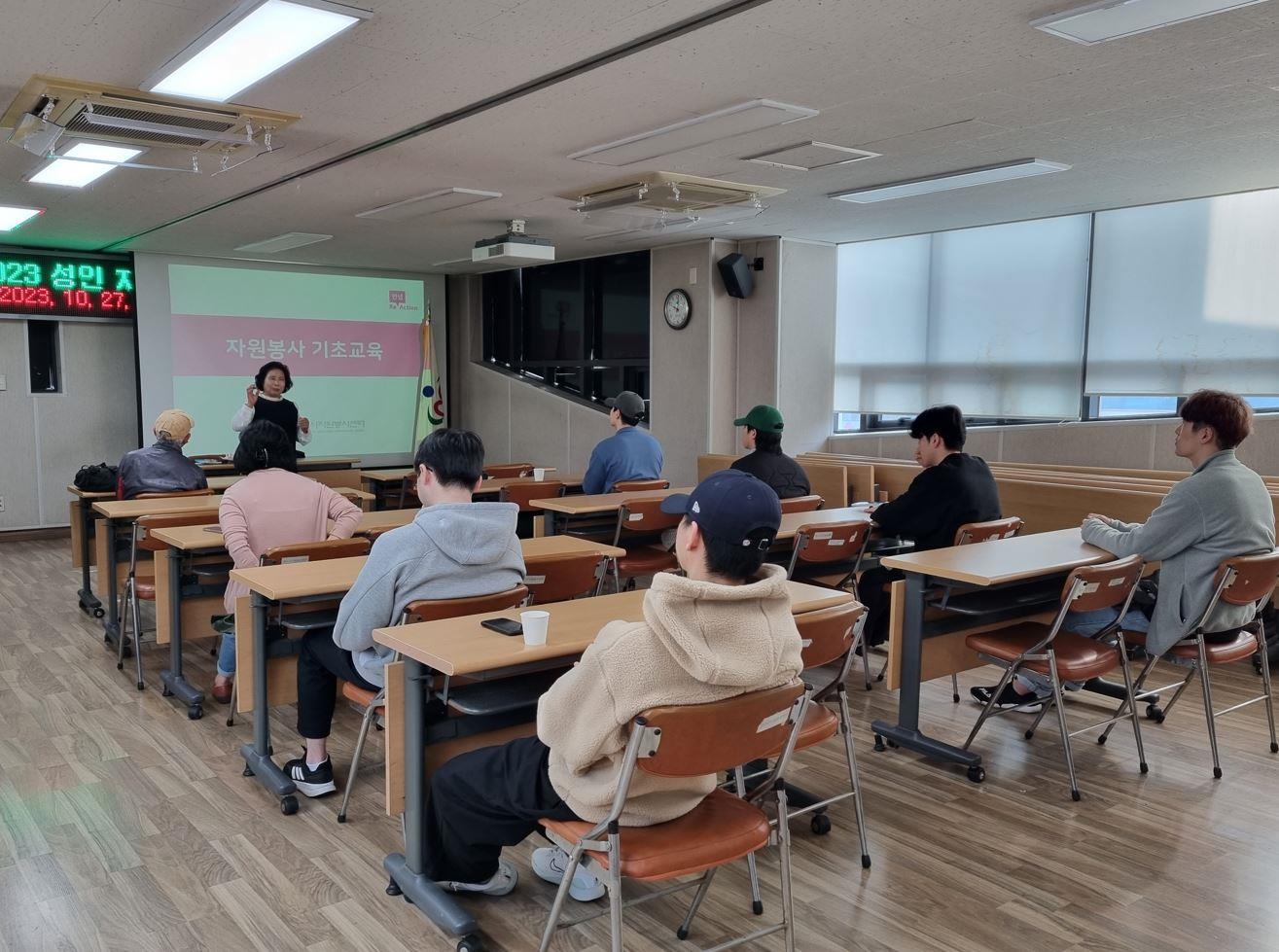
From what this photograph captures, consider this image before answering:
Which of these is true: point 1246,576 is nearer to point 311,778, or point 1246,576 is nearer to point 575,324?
point 311,778

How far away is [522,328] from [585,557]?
24.0 feet

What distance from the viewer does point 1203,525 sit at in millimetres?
3541

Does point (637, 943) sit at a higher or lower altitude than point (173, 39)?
lower

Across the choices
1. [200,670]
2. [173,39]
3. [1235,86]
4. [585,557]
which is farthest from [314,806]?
[1235,86]

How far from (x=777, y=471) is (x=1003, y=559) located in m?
1.70

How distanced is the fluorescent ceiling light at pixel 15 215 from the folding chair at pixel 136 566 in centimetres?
323

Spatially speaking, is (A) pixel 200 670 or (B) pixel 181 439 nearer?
(A) pixel 200 670

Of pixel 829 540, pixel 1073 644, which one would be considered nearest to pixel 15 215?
pixel 829 540

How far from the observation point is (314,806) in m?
3.26

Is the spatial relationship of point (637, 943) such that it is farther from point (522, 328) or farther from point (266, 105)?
point (522, 328)

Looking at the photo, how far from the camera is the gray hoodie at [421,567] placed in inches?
110

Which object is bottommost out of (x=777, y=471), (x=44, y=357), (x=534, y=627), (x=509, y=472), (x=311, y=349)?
(x=509, y=472)

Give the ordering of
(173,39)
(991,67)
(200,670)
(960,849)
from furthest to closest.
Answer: (200,670)
(991,67)
(173,39)
(960,849)

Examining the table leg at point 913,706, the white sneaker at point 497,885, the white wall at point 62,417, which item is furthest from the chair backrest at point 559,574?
the white wall at point 62,417
